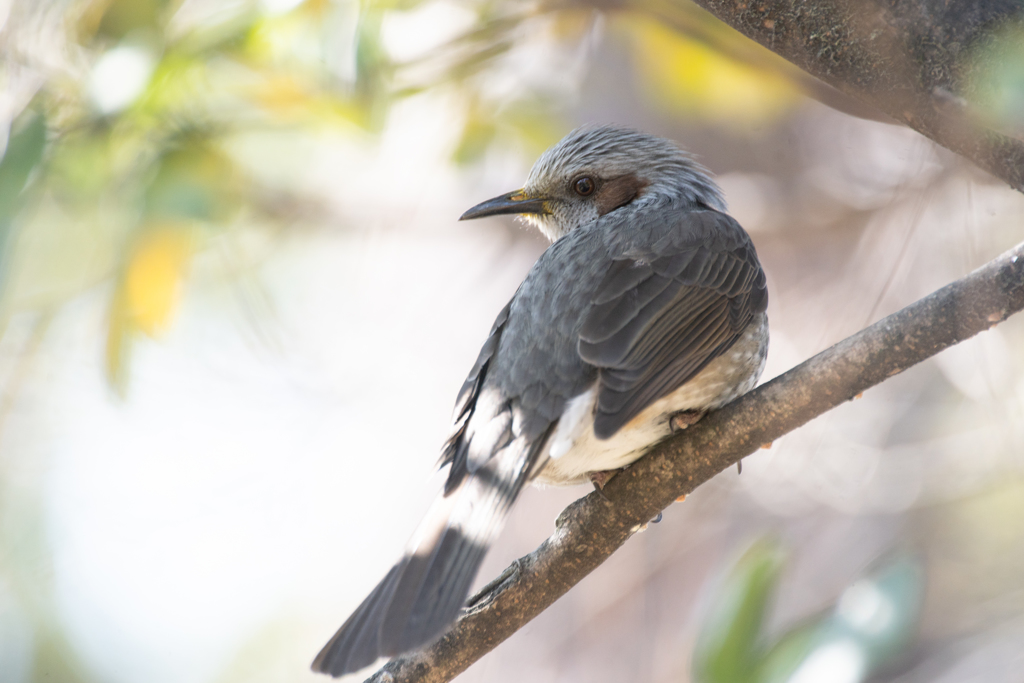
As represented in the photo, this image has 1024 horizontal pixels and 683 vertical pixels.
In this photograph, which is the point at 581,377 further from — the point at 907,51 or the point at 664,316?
the point at 907,51

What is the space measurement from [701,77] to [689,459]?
241cm

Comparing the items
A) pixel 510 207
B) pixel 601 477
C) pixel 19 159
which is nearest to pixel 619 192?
pixel 510 207

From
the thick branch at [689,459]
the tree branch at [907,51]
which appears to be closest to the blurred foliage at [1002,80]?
the tree branch at [907,51]

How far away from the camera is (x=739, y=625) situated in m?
2.84

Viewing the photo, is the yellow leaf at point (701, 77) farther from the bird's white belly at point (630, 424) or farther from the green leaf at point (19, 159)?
the green leaf at point (19, 159)

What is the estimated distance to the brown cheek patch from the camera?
3.98m

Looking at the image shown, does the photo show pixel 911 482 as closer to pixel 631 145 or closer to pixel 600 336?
pixel 631 145

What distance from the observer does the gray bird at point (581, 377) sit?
240 centimetres

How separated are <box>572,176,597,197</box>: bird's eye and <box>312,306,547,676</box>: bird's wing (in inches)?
55.5

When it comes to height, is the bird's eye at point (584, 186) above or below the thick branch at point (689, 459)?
above

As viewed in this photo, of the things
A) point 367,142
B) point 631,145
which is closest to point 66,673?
point 367,142

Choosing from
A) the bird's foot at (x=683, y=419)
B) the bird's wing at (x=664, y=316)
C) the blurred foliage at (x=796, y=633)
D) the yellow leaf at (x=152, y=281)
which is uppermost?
the yellow leaf at (x=152, y=281)

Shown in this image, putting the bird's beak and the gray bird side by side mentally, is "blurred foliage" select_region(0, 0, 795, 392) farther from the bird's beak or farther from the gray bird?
the gray bird

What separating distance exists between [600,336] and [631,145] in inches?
59.2
